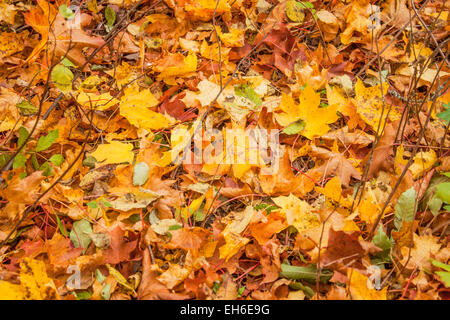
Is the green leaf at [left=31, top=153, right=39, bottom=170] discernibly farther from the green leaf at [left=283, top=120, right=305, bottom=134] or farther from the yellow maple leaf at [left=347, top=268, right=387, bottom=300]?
the yellow maple leaf at [left=347, top=268, right=387, bottom=300]

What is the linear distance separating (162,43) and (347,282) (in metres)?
1.03

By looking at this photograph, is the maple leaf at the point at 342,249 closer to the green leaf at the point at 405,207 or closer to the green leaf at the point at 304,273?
the green leaf at the point at 304,273

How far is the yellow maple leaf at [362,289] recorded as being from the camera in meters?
0.81

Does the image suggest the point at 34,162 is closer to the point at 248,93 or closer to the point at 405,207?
the point at 248,93

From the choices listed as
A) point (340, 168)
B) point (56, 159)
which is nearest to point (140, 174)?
point (56, 159)

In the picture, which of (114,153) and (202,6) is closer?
(114,153)

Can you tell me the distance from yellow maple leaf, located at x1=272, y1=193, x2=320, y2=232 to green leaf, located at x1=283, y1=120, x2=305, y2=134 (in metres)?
0.22

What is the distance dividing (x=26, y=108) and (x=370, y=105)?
3.79ft

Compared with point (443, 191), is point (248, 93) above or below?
Result: above

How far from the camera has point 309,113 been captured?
1.09 meters

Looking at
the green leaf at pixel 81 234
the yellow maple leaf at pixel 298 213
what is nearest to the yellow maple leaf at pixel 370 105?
the yellow maple leaf at pixel 298 213

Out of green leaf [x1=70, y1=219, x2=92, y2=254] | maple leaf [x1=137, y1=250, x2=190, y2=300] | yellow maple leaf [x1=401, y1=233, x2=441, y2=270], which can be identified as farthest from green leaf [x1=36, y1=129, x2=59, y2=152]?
yellow maple leaf [x1=401, y1=233, x2=441, y2=270]

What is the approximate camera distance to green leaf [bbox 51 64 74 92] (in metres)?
1.21

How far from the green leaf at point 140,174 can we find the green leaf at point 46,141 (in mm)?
292
